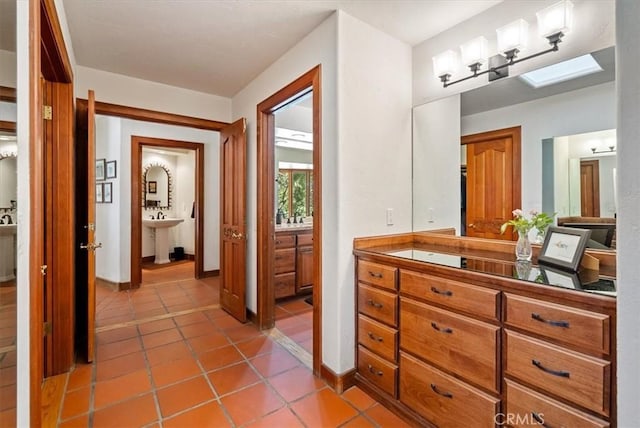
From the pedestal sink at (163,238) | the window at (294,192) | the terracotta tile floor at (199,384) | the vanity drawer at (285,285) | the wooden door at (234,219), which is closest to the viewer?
the terracotta tile floor at (199,384)

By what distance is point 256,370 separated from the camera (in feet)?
7.44

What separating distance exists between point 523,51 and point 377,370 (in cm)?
212

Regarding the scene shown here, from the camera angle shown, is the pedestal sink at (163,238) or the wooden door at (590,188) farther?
the pedestal sink at (163,238)

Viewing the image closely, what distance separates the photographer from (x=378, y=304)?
191 cm

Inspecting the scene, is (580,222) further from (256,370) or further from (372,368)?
(256,370)

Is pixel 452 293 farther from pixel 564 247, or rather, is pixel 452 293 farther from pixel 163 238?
pixel 163 238

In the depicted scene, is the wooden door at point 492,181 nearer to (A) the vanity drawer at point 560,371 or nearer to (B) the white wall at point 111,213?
(A) the vanity drawer at point 560,371

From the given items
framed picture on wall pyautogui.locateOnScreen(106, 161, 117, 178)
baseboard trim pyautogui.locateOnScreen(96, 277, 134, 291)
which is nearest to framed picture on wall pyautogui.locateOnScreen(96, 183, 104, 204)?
framed picture on wall pyautogui.locateOnScreen(106, 161, 117, 178)

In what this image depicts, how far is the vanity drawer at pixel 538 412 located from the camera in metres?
1.11

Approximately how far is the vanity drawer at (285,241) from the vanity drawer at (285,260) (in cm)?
6

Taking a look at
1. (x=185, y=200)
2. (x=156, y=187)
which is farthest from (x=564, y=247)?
(x=156, y=187)

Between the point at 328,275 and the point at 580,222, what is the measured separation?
1.46 meters

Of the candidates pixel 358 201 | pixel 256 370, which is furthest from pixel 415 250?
pixel 256 370

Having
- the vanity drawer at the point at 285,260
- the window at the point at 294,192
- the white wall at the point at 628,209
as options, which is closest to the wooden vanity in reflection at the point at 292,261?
the vanity drawer at the point at 285,260
